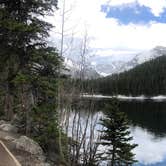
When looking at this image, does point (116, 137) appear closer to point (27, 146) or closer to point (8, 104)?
point (8, 104)

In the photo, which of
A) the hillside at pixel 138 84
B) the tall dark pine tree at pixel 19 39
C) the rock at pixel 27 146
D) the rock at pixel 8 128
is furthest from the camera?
the hillside at pixel 138 84

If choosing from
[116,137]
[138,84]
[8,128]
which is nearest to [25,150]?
[8,128]

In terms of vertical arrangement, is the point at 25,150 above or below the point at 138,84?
above

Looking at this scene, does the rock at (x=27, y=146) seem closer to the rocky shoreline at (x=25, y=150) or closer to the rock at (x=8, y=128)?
the rocky shoreline at (x=25, y=150)

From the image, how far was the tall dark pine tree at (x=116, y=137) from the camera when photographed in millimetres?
21109

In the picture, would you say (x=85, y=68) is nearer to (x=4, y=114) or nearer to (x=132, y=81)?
(x=4, y=114)

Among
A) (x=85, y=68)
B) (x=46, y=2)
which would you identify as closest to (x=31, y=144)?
(x=85, y=68)

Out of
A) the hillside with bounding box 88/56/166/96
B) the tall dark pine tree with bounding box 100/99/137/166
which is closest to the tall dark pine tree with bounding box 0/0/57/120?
the tall dark pine tree with bounding box 100/99/137/166

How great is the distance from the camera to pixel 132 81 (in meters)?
182

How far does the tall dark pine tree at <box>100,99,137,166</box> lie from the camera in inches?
831

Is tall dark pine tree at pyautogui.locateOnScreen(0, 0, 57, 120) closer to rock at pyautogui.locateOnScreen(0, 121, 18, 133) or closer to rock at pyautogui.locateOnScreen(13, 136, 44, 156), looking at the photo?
rock at pyautogui.locateOnScreen(0, 121, 18, 133)

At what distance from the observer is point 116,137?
2172 cm

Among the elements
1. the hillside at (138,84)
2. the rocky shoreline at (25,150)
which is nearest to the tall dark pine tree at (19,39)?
the rocky shoreline at (25,150)

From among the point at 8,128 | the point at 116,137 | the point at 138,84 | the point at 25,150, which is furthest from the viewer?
the point at 138,84
